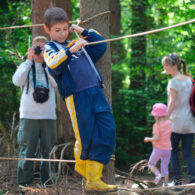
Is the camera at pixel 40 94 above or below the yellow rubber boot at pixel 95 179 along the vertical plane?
above

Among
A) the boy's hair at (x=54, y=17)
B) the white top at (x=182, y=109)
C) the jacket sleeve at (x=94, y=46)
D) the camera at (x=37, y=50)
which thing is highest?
the boy's hair at (x=54, y=17)

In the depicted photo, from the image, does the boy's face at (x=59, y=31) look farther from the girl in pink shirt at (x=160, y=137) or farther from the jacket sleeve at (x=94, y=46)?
the girl in pink shirt at (x=160, y=137)

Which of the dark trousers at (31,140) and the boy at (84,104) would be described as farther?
the dark trousers at (31,140)

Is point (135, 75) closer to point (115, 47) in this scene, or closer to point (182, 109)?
point (115, 47)

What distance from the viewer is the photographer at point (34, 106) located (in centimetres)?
432

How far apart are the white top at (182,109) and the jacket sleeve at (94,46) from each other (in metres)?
1.86

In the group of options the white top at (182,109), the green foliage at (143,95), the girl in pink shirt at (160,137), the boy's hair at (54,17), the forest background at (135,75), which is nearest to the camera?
the boy's hair at (54,17)

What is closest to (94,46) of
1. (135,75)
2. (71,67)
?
(71,67)

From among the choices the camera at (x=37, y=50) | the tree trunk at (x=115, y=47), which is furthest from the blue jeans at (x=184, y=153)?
the tree trunk at (x=115, y=47)

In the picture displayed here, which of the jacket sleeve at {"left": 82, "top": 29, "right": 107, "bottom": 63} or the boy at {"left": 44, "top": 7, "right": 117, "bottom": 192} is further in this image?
the jacket sleeve at {"left": 82, "top": 29, "right": 107, "bottom": 63}

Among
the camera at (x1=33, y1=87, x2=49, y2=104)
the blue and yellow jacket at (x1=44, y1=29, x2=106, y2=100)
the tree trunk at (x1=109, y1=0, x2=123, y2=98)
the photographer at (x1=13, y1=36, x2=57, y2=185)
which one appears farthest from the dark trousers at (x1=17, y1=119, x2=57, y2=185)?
the tree trunk at (x1=109, y1=0, x2=123, y2=98)

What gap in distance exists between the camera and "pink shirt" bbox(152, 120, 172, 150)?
15.5 ft

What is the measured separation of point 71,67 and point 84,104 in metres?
0.33

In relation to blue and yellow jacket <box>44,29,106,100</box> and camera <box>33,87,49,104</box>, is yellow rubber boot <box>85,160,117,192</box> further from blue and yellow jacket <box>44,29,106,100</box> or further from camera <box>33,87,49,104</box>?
camera <box>33,87,49,104</box>
